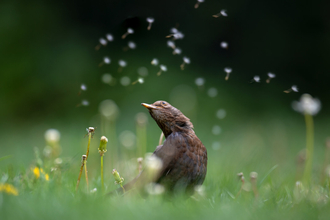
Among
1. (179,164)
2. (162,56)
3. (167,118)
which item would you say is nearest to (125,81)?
(162,56)

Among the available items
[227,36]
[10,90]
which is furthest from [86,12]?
[227,36]

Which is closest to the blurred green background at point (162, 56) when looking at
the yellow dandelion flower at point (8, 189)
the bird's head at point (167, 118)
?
the bird's head at point (167, 118)

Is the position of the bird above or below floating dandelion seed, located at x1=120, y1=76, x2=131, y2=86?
above

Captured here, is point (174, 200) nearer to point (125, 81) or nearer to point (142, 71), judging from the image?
point (125, 81)

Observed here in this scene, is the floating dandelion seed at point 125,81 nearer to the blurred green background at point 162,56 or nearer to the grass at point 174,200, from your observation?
the blurred green background at point 162,56

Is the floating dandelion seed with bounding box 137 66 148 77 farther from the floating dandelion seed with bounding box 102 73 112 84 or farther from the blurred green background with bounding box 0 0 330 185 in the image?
the floating dandelion seed with bounding box 102 73 112 84

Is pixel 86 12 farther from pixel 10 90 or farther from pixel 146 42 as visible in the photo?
pixel 10 90

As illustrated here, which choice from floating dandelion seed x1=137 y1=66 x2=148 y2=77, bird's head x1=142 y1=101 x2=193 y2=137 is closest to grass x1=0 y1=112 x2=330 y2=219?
bird's head x1=142 y1=101 x2=193 y2=137

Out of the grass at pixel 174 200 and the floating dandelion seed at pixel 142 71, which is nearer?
the grass at pixel 174 200

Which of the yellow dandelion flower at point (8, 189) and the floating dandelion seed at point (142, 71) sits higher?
the yellow dandelion flower at point (8, 189)
